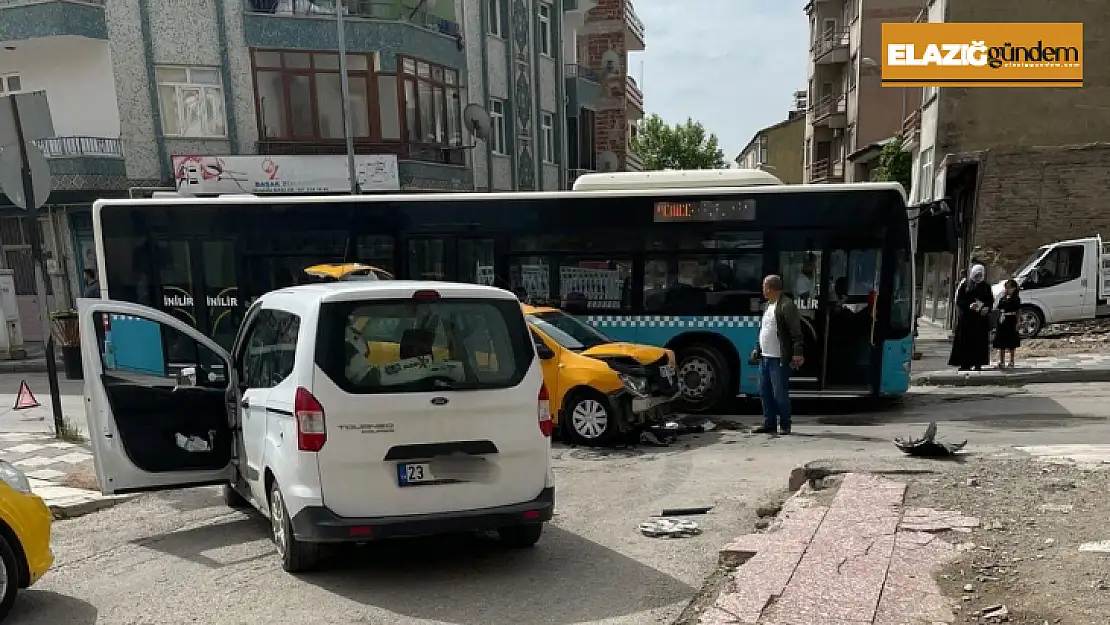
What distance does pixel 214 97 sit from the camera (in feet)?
64.3

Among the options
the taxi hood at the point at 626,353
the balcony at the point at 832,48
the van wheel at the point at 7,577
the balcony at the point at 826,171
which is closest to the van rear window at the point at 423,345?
the van wheel at the point at 7,577

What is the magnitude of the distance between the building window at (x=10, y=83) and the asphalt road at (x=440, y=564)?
18.5 metres

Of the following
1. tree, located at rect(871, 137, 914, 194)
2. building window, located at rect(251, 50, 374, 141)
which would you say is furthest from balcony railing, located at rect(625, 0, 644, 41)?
building window, located at rect(251, 50, 374, 141)

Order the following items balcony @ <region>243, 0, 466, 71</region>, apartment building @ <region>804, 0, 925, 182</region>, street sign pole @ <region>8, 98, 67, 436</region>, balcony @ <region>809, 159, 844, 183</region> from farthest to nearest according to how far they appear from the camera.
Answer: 1. balcony @ <region>809, 159, 844, 183</region>
2. apartment building @ <region>804, 0, 925, 182</region>
3. balcony @ <region>243, 0, 466, 71</region>
4. street sign pole @ <region>8, 98, 67, 436</region>

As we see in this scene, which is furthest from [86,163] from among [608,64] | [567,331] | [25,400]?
[608,64]

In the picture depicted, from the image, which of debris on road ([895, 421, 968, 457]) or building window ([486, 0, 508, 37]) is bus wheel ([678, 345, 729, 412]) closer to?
debris on road ([895, 421, 968, 457])

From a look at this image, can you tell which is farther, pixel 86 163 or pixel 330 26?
pixel 330 26

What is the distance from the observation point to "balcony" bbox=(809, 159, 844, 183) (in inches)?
1782

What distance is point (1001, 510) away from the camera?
4.82 meters

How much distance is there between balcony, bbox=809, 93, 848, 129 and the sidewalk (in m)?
43.2

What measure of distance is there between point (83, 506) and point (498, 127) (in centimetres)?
2135

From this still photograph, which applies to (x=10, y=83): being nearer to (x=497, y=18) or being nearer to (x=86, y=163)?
(x=86, y=163)

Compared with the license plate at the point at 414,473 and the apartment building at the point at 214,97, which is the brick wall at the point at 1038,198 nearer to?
the apartment building at the point at 214,97

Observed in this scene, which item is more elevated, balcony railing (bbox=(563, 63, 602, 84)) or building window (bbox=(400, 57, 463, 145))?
balcony railing (bbox=(563, 63, 602, 84))
